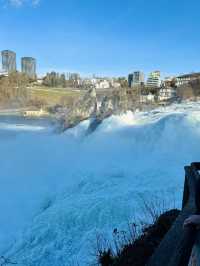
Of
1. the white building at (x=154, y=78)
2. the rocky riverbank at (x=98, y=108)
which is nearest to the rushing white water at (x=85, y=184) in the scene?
the rocky riverbank at (x=98, y=108)

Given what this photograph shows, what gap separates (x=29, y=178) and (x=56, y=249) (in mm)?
7664

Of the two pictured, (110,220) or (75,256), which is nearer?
(75,256)

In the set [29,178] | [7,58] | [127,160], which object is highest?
[7,58]

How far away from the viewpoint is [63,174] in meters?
13.6

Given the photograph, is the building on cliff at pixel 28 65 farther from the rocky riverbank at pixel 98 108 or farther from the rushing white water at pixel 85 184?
the rushing white water at pixel 85 184

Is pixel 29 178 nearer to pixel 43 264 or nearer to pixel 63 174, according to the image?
pixel 63 174

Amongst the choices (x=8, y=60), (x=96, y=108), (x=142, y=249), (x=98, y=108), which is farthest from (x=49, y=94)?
(x=142, y=249)

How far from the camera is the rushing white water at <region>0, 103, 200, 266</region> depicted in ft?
23.6

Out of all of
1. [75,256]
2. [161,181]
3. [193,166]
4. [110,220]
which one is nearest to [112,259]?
[193,166]

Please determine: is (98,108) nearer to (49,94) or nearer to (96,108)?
(96,108)

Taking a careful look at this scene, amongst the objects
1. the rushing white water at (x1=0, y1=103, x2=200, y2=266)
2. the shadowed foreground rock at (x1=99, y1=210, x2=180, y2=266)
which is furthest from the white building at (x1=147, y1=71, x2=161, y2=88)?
the shadowed foreground rock at (x1=99, y1=210, x2=180, y2=266)

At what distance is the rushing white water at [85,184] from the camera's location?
7.20 metres

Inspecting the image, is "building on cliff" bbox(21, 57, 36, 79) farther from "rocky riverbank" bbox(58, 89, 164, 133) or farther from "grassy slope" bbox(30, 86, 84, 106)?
"rocky riverbank" bbox(58, 89, 164, 133)

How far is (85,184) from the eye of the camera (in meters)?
10.8
